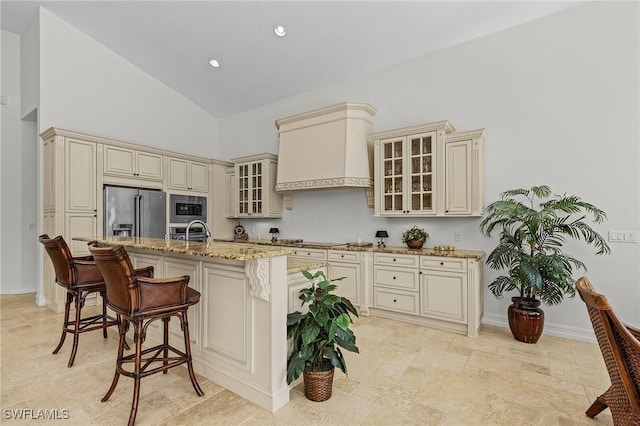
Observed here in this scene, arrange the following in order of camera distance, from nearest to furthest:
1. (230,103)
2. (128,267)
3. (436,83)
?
(128,267) → (436,83) → (230,103)

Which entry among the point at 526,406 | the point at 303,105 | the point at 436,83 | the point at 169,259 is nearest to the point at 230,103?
the point at 303,105

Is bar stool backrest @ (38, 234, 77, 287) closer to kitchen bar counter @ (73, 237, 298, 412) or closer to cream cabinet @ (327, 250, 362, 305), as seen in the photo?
kitchen bar counter @ (73, 237, 298, 412)

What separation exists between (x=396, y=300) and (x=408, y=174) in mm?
1557

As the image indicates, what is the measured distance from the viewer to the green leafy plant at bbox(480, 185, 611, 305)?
2945 mm

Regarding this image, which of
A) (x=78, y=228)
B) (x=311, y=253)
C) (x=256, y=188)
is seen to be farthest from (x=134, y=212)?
(x=311, y=253)

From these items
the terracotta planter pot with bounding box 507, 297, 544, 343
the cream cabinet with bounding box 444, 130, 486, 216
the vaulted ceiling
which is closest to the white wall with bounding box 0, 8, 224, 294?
the vaulted ceiling

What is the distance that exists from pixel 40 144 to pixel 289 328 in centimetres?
471

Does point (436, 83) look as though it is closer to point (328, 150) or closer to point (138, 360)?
point (328, 150)

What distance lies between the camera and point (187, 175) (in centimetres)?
568

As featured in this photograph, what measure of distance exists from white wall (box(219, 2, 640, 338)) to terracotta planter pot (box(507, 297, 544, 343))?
50 centimetres

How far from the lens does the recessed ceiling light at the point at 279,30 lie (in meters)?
4.08

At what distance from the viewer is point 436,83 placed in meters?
4.19

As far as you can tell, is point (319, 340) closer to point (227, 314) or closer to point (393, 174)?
point (227, 314)

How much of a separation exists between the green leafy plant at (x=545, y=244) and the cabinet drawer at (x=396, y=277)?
32.8 inches
